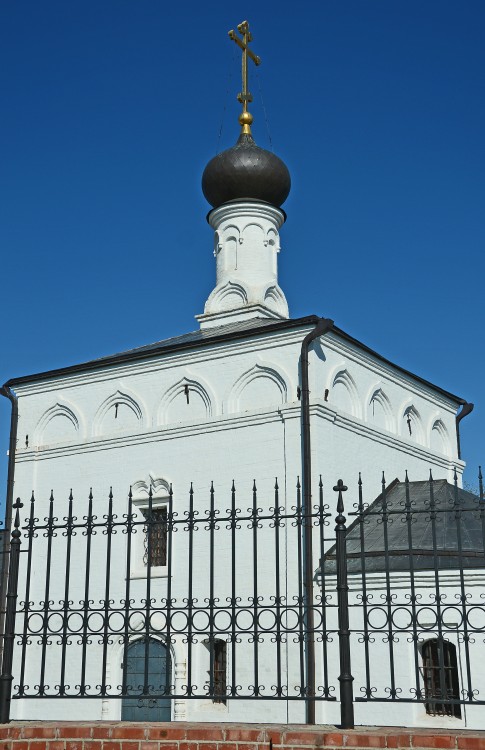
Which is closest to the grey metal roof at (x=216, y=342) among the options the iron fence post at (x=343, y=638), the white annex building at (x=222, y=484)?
the white annex building at (x=222, y=484)

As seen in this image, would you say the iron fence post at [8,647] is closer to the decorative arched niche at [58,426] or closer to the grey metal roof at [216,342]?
the grey metal roof at [216,342]

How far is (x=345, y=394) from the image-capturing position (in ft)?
41.9

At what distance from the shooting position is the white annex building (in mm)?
10594

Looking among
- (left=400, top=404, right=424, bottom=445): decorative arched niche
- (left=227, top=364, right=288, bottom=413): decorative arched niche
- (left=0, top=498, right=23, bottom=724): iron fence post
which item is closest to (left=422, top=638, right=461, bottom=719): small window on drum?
(left=227, top=364, right=288, bottom=413): decorative arched niche

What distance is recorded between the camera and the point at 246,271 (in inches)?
620

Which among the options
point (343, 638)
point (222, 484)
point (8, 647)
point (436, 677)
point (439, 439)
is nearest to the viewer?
point (343, 638)

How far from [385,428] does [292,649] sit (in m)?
4.18

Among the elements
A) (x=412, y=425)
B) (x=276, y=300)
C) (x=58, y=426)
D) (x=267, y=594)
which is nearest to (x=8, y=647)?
(x=267, y=594)

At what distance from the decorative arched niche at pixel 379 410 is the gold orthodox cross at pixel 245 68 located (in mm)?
6282

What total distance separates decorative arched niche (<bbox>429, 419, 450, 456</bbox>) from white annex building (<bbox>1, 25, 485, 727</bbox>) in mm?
35

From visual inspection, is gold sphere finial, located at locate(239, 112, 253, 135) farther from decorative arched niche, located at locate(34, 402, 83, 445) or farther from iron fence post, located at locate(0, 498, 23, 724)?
iron fence post, located at locate(0, 498, 23, 724)

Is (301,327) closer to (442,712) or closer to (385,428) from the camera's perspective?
(385,428)

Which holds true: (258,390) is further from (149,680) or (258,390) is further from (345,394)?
(149,680)

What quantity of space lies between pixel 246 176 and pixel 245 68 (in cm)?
266
